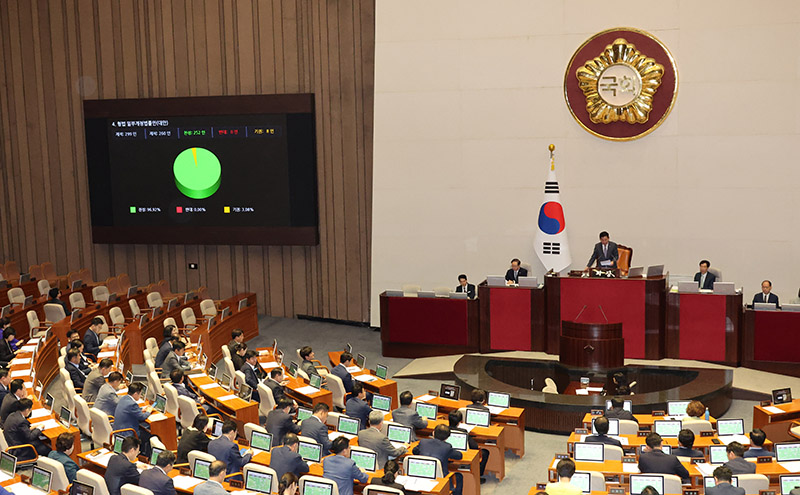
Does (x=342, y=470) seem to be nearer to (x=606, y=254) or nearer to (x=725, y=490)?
(x=725, y=490)

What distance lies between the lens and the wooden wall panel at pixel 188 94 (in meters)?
17.2

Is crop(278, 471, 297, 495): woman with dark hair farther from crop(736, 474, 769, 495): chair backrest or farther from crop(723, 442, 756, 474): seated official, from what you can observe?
crop(723, 442, 756, 474): seated official

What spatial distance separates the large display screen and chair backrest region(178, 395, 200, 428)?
781 cm

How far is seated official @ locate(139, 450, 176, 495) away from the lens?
23.0 ft

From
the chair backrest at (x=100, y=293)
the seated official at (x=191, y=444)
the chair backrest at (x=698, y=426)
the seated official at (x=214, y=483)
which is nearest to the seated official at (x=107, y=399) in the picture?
the seated official at (x=191, y=444)

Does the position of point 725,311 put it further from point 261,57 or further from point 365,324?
point 261,57

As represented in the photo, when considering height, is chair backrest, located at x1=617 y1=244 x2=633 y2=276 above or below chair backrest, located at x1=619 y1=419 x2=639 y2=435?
above

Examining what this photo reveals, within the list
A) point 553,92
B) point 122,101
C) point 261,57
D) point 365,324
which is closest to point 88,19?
point 122,101

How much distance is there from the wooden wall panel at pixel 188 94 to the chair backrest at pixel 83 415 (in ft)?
27.5

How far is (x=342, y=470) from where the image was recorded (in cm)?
737

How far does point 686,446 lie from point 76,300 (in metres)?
11.6

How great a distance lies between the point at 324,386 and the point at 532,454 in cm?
277

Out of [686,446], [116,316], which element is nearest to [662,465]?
[686,446]

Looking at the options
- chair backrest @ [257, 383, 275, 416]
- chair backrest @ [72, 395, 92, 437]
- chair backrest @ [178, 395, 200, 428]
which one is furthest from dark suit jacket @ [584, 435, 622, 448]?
chair backrest @ [72, 395, 92, 437]
